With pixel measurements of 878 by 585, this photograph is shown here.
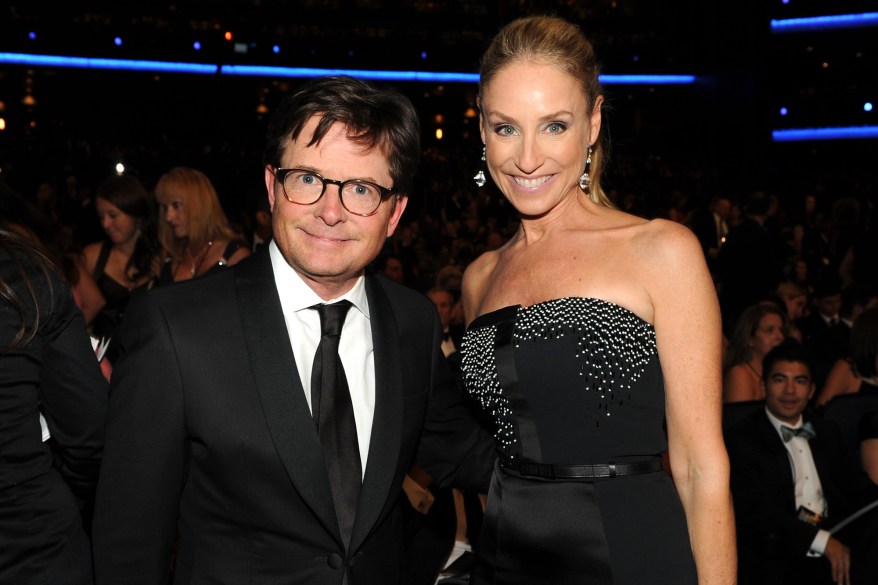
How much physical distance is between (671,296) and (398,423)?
63cm

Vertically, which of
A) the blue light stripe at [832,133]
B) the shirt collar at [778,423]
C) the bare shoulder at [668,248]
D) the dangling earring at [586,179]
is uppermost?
the blue light stripe at [832,133]

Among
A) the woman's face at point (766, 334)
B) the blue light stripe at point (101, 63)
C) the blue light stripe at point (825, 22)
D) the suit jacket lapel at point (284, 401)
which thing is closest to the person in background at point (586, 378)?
the suit jacket lapel at point (284, 401)

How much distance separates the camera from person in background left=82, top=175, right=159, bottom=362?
5148 millimetres

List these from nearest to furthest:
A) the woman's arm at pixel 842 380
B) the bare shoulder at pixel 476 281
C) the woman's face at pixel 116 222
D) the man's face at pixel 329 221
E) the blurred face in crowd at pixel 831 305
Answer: the man's face at pixel 329 221
the bare shoulder at pixel 476 281
the woman's arm at pixel 842 380
the woman's face at pixel 116 222
the blurred face in crowd at pixel 831 305

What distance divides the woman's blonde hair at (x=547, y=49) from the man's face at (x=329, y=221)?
449mm

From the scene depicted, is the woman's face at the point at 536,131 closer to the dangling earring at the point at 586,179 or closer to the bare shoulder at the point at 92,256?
the dangling earring at the point at 586,179

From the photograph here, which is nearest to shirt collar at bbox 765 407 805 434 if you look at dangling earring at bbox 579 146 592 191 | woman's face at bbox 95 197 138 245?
dangling earring at bbox 579 146 592 191

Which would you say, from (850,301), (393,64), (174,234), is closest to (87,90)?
(393,64)

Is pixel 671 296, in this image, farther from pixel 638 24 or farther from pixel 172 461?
pixel 638 24

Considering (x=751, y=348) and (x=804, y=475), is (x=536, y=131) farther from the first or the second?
(x=751, y=348)

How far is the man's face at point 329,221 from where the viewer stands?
5.76 feet

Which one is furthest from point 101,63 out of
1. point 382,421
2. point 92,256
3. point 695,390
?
point 695,390

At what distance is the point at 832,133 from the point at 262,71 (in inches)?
530

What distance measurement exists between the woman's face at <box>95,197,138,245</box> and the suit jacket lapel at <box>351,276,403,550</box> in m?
3.63
